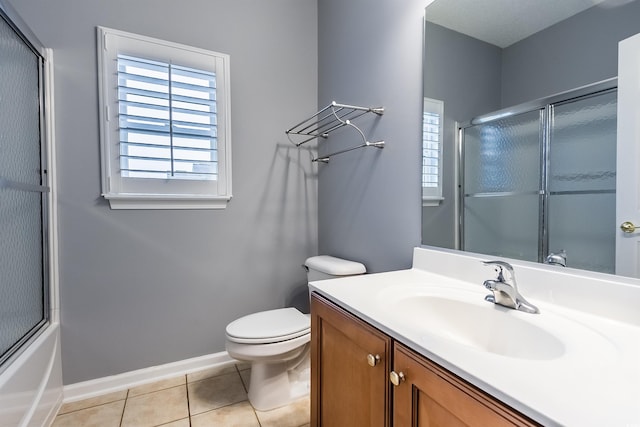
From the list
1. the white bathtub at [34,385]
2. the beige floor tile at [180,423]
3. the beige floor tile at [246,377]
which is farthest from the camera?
the beige floor tile at [246,377]

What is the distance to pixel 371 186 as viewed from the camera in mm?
1642

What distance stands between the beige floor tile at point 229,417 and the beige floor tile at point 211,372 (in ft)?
1.11

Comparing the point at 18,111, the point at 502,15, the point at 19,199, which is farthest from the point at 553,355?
the point at 18,111

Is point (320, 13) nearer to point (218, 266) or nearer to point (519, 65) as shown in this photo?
point (519, 65)

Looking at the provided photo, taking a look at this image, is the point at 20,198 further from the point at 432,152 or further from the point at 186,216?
the point at 432,152

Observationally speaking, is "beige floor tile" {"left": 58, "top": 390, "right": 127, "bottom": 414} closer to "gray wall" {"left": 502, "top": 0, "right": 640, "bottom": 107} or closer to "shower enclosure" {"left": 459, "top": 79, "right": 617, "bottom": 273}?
"shower enclosure" {"left": 459, "top": 79, "right": 617, "bottom": 273}

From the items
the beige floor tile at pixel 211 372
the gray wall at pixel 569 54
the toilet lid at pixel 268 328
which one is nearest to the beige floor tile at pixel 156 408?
the beige floor tile at pixel 211 372

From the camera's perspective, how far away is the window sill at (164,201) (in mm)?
1655

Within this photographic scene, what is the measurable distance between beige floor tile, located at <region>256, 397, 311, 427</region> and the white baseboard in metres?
0.55

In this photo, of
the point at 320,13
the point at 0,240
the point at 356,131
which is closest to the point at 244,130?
the point at 356,131

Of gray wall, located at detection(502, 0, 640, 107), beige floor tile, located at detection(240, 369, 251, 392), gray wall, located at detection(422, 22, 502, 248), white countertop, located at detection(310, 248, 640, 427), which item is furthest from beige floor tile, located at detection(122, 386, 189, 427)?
gray wall, located at detection(502, 0, 640, 107)

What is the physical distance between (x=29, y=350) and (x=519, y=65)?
2.19 m

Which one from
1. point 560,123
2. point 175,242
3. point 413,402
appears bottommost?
point 413,402

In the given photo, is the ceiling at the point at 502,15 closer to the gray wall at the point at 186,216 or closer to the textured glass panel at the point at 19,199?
the gray wall at the point at 186,216
